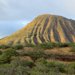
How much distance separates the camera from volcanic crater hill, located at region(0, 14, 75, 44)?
9486 cm

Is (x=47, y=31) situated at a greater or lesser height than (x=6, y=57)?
greater

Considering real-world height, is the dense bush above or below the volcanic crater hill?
below


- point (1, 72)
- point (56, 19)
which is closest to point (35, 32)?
point (56, 19)

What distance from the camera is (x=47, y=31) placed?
101062 millimetres

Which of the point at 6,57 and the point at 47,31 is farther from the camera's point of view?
the point at 47,31

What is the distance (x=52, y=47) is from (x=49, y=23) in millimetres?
59938

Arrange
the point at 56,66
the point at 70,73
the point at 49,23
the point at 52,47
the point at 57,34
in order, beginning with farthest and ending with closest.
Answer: the point at 49,23 → the point at 57,34 → the point at 52,47 → the point at 56,66 → the point at 70,73

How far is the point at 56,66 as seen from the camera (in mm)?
30188

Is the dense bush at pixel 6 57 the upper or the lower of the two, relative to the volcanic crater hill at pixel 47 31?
lower

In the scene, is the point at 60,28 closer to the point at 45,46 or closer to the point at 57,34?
the point at 57,34

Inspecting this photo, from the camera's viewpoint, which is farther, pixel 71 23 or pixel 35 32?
pixel 71 23

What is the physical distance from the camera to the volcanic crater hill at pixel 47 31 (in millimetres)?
94863

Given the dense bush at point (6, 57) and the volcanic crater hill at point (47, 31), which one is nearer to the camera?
the dense bush at point (6, 57)

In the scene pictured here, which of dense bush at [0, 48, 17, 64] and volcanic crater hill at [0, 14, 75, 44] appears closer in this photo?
dense bush at [0, 48, 17, 64]
